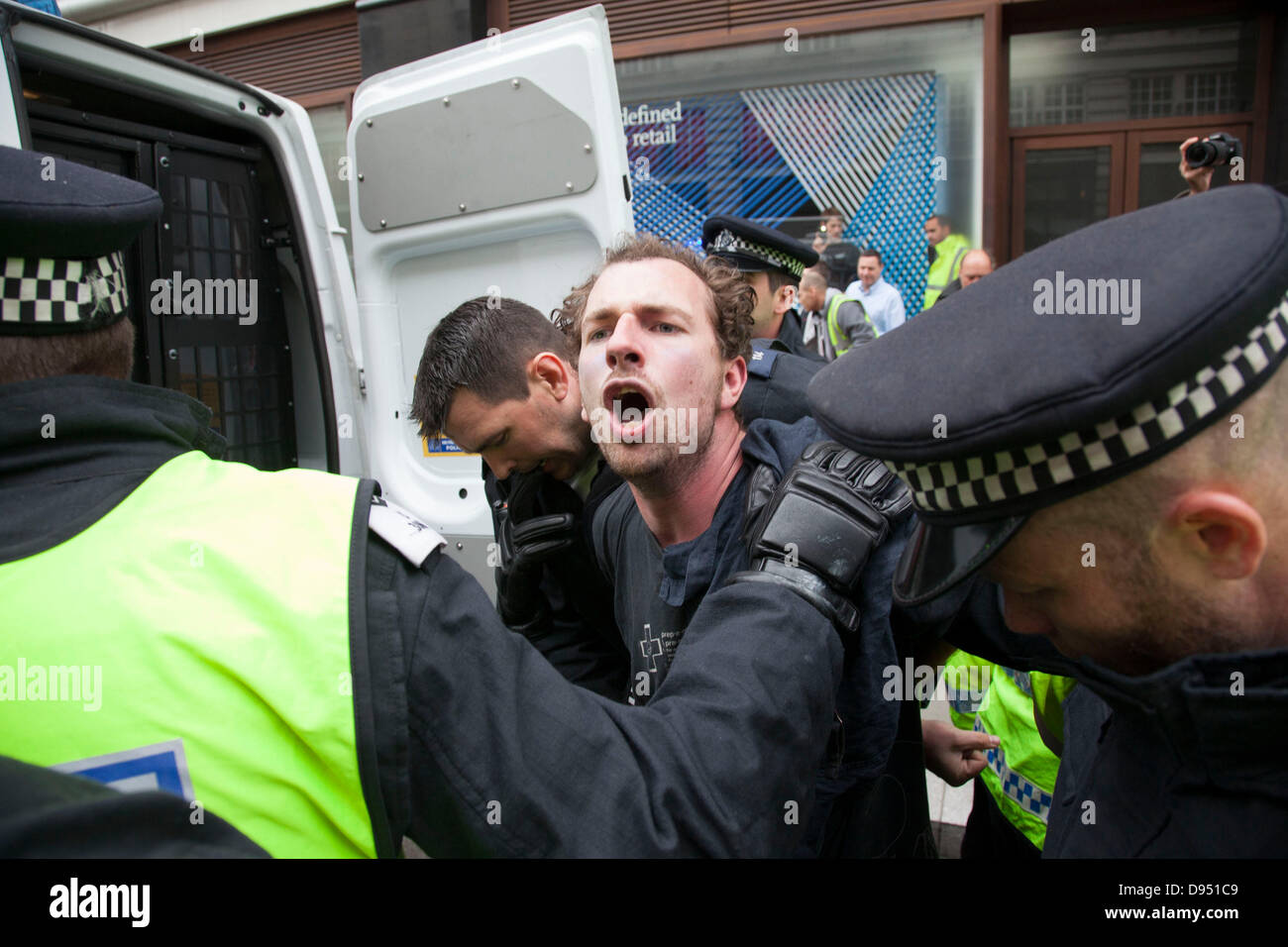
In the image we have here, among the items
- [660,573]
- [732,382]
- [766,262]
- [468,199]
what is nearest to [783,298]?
[766,262]

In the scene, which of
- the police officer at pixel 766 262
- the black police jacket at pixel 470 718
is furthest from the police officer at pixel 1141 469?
the police officer at pixel 766 262

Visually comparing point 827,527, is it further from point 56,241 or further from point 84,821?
point 56,241

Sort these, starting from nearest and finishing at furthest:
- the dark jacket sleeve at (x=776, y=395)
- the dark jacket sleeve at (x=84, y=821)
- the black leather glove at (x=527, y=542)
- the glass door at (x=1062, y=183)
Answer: the dark jacket sleeve at (x=84, y=821) < the dark jacket sleeve at (x=776, y=395) < the black leather glove at (x=527, y=542) < the glass door at (x=1062, y=183)

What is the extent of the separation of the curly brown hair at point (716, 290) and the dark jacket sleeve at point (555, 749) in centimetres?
103

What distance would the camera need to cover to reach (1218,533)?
2.80 feet

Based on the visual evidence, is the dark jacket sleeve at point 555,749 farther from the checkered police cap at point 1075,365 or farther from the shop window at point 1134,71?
the shop window at point 1134,71

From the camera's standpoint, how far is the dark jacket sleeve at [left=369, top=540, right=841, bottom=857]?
99 centimetres

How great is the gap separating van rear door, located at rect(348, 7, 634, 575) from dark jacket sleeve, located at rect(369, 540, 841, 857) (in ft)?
5.06

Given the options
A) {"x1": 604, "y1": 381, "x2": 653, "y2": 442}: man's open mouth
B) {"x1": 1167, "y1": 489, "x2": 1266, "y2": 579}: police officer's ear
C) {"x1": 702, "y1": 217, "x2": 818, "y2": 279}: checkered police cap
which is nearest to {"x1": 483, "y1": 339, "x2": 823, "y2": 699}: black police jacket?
{"x1": 604, "y1": 381, "x2": 653, "y2": 442}: man's open mouth

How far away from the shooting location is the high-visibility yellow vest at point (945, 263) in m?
6.89

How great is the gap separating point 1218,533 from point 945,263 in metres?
6.62

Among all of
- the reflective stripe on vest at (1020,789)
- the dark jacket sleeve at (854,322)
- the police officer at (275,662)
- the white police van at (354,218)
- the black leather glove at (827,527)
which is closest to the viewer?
the police officer at (275,662)

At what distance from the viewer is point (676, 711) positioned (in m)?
1.10

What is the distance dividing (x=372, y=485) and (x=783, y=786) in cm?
66
